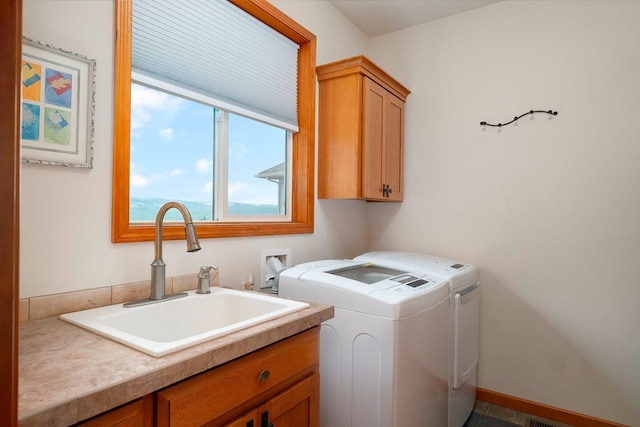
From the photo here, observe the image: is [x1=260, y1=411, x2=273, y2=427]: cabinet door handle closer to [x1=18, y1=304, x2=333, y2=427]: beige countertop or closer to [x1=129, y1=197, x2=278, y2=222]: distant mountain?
[x1=18, y1=304, x2=333, y2=427]: beige countertop

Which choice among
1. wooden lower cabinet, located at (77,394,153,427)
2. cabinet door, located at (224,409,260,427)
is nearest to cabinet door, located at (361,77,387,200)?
cabinet door, located at (224,409,260,427)

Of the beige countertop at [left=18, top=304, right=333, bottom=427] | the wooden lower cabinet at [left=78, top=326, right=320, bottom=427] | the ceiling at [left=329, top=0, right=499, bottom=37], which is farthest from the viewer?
the ceiling at [left=329, top=0, right=499, bottom=37]

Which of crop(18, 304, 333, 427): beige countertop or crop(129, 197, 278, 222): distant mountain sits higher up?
crop(129, 197, 278, 222): distant mountain

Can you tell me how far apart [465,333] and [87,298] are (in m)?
1.87

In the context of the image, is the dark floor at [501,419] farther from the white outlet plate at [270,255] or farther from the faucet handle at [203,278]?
the faucet handle at [203,278]

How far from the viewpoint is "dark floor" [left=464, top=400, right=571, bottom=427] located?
2189 millimetres

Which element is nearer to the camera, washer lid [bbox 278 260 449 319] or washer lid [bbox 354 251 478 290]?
washer lid [bbox 278 260 449 319]

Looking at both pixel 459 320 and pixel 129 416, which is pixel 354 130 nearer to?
pixel 459 320

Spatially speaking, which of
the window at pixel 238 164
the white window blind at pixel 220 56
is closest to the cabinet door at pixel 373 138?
the window at pixel 238 164

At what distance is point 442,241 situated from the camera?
2635mm

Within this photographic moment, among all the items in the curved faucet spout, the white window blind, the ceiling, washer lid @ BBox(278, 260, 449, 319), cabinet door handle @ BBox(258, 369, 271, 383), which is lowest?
cabinet door handle @ BBox(258, 369, 271, 383)

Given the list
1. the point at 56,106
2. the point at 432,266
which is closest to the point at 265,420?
the point at 56,106

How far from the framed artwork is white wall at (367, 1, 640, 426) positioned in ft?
7.03

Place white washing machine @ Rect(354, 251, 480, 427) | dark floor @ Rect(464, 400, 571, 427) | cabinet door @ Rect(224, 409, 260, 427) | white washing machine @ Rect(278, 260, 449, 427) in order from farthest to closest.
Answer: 1. dark floor @ Rect(464, 400, 571, 427)
2. white washing machine @ Rect(354, 251, 480, 427)
3. white washing machine @ Rect(278, 260, 449, 427)
4. cabinet door @ Rect(224, 409, 260, 427)
